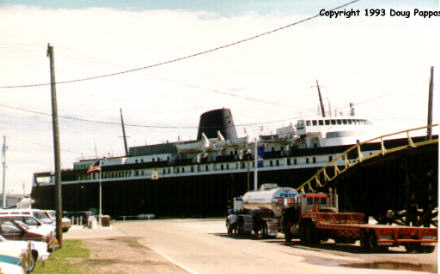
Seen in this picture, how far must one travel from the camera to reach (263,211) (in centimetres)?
3117

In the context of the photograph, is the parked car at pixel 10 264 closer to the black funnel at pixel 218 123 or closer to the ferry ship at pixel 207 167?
the ferry ship at pixel 207 167

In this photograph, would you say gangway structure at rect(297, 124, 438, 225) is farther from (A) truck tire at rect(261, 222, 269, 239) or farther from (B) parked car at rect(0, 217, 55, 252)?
(B) parked car at rect(0, 217, 55, 252)

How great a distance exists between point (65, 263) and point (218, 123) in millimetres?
58985

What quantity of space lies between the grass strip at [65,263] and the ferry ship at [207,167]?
98.7ft

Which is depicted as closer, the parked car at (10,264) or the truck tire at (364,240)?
the parked car at (10,264)

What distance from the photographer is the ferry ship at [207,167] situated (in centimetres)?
6078

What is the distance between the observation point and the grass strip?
14.6m

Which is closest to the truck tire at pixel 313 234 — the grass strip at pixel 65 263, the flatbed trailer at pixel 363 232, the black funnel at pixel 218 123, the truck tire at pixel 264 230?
the flatbed trailer at pixel 363 232

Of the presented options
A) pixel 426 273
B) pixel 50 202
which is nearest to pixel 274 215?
pixel 426 273

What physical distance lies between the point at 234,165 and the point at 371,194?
3987 centimetres

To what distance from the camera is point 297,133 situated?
62.3m

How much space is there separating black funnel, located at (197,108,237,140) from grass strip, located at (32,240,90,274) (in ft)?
177

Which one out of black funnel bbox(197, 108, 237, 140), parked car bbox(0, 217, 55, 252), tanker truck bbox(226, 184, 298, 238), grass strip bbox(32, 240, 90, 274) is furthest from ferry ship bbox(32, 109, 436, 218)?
parked car bbox(0, 217, 55, 252)

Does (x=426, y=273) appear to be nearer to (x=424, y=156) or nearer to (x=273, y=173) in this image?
(x=424, y=156)
